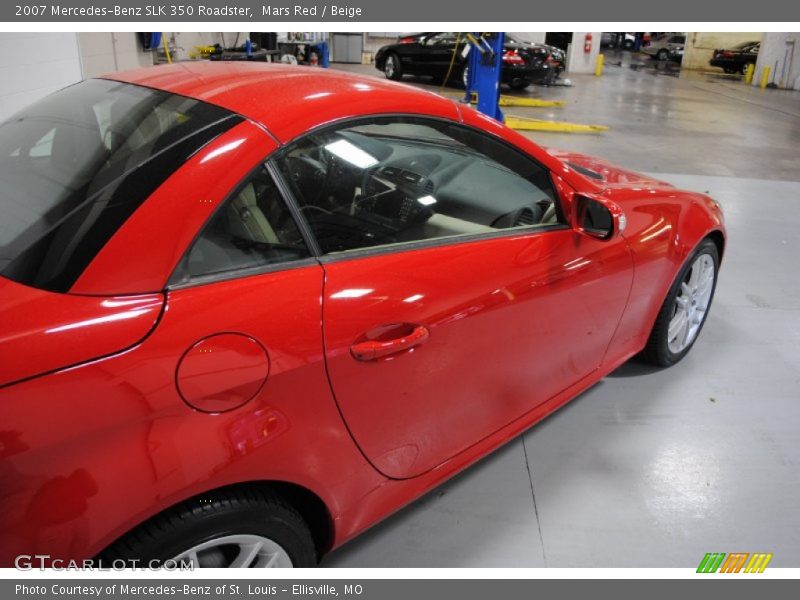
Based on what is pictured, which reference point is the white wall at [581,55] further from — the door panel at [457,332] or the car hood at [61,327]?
the car hood at [61,327]

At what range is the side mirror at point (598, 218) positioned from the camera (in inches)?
83.7

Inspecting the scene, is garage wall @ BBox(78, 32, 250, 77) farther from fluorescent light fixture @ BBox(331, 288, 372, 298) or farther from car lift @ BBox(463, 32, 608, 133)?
fluorescent light fixture @ BBox(331, 288, 372, 298)

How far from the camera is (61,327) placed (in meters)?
1.19

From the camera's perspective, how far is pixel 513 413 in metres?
2.16

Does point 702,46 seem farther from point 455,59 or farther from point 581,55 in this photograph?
point 455,59

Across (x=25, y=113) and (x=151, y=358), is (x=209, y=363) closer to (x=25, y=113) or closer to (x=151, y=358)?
(x=151, y=358)

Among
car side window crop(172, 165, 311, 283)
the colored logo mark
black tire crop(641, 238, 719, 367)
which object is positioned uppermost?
car side window crop(172, 165, 311, 283)

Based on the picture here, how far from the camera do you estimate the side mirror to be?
2.12 metres

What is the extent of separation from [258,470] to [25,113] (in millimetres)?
1378

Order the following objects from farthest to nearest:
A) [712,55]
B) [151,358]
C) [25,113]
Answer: [712,55], [25,113], [151,358]

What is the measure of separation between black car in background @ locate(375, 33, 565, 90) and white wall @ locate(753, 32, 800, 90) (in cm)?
803

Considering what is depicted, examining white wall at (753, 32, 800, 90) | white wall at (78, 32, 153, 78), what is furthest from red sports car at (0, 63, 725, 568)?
white wall at (753, 32, 800, 90)

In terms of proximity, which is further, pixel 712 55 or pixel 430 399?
pixel 712 55
